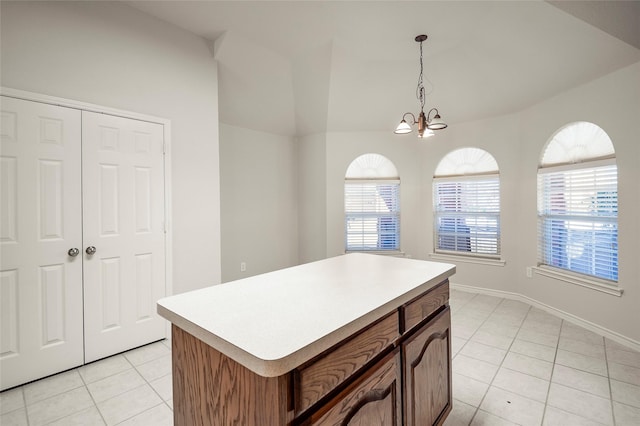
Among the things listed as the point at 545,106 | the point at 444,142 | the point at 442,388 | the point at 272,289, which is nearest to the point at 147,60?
the point at 272,289

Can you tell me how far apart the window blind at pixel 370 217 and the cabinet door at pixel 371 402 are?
3827 mm

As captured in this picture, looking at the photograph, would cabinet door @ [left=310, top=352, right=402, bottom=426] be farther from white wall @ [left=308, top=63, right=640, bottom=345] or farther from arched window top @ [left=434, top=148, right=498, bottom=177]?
arched window top @ [left=434, top=148, right=498, bottom=177]

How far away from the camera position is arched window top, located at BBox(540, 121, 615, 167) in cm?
303

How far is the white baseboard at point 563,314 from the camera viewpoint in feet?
8.96

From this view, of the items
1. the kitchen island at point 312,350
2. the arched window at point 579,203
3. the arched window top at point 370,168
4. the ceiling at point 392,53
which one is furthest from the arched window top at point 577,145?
the kitchen island at point 312,350

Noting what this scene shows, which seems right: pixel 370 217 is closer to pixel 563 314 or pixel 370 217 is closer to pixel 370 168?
pixel 370 168

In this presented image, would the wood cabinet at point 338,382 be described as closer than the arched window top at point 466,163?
Yes

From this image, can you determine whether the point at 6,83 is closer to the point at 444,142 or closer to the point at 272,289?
the point at 272,289

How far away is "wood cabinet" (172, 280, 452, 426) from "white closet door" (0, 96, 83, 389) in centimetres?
183

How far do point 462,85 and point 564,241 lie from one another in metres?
2.29

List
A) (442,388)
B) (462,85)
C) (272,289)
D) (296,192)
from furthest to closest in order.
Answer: (296,192) < (462,85) < (442,388) < (272,289)

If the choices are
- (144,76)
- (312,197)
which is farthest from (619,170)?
(144,76)

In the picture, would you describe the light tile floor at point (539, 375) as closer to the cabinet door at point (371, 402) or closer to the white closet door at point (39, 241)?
the cabinet door at point (371, 402)

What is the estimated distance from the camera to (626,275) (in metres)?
2.76
